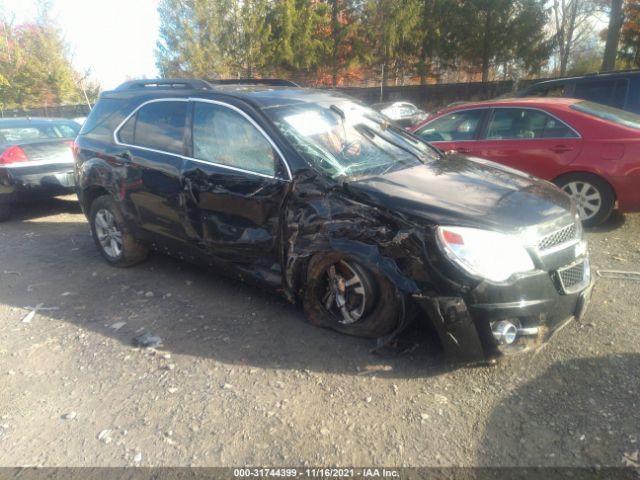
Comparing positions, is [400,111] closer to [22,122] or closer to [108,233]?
[22,122]

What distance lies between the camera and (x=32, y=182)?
7.04 metres

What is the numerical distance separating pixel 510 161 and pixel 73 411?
17.3ft

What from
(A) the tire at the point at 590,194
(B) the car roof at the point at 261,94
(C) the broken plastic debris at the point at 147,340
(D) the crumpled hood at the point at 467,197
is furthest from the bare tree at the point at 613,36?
(C) the broken plastic debris at the point at 147,340

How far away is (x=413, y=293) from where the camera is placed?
283 centimetres

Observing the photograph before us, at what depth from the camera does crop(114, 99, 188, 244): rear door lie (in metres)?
4.06

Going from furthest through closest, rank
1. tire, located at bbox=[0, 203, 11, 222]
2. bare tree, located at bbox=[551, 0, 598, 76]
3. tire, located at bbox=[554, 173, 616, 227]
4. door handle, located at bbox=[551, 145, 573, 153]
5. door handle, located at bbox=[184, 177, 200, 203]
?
bare tree, located at bbox=[551, 0, 598, 76] < tire, located at bbox=[0, 203, 11, 222] < door handle, located at bbox=[551, 145, 573, 153] < tire, located at bbox=[554, 173, 616, 227] < door handle, located at bbox=[184, 177, 200, 203]

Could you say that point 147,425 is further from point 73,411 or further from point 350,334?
point 350,334

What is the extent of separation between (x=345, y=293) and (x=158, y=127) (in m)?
2.40

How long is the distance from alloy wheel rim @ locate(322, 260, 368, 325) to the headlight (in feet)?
2.13

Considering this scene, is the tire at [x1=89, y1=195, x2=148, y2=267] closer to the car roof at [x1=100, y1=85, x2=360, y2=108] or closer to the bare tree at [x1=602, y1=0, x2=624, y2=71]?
the car roof at [x1=100, y1=85, x2=360, y2=108]

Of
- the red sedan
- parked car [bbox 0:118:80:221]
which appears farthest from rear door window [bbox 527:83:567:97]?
parked car [bbox 0:118:80:221]

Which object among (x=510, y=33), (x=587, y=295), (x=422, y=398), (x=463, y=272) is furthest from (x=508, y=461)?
(x=510, y=33)

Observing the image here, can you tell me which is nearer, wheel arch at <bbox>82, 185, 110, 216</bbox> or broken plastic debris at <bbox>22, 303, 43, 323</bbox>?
broken plastic debris at <bbox>22, 303, 43, 323</bbox>

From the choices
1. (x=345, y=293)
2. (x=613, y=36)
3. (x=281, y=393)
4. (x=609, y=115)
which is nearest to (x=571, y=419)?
(x=345, y=293)
